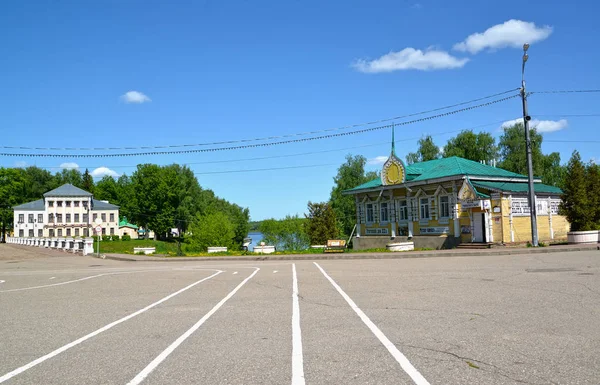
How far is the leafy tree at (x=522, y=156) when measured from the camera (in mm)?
66688

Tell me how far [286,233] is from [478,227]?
62.2m

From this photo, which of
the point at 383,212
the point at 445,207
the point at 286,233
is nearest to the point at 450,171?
the point at 445,207

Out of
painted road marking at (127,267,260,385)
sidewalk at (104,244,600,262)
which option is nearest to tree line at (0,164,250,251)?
sidewalk at (104,244,600,262)

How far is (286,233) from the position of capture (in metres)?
95.6

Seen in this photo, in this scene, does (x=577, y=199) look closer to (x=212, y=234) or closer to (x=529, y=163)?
(x=529, y=163)

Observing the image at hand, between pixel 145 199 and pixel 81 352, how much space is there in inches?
3861

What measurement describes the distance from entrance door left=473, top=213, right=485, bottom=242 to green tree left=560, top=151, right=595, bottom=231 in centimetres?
500

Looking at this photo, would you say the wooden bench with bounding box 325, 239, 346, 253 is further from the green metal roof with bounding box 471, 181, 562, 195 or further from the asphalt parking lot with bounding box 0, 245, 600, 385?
the asphalt parking lot with bounding box 0, 245, 600, 385

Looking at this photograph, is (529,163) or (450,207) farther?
(450,207)

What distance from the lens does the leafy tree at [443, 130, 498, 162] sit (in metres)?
69.2

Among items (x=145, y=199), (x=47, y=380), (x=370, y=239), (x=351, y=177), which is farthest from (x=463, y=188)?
(x=145, y=199)

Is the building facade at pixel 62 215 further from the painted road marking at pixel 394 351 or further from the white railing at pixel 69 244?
the painted road marking at pixel 394 351

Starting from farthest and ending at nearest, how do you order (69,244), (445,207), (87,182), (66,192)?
(87,182) → (66,192) → (69,244) → (445,207)

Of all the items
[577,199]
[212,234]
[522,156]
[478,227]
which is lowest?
[478,227]
